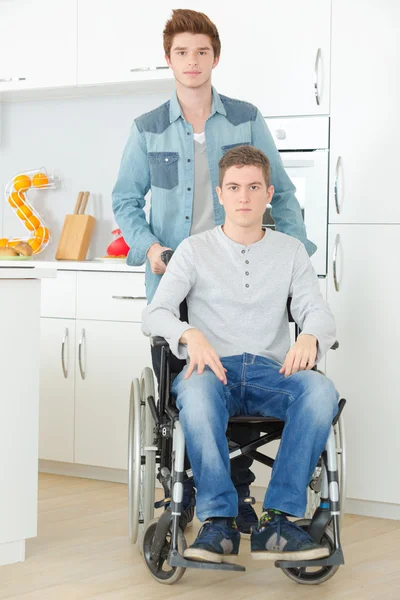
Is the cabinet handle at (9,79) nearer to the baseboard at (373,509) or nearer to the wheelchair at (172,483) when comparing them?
the wheelchair at (172,483)

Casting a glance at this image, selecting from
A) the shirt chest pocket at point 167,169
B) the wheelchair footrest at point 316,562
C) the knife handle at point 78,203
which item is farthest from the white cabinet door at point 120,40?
the wheelchair footrest at point 316,562

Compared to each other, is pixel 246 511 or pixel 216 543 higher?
pixel 216 543

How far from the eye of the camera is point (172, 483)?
2148mm

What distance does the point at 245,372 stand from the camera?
2262 millimetres

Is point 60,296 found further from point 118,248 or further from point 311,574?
point 311,574

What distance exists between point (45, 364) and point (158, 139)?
1.48 meters

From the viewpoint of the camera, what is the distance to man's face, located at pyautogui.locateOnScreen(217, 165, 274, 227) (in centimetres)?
232

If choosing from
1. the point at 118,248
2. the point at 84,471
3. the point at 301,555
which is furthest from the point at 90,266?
the point at 301,555

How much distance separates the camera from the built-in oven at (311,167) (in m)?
3.26

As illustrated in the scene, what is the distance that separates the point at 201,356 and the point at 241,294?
0.23 m

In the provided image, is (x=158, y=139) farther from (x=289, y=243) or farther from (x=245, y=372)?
(x=245, y=372)

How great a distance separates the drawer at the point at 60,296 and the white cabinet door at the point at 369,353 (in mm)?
1090

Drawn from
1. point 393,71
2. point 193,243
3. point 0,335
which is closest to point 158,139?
point 193,243

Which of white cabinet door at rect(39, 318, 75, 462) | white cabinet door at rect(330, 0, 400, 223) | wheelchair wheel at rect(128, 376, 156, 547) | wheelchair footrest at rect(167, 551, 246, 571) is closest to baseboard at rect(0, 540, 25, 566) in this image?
wheelchair wheel at rect(128, 376, 156, 547)
